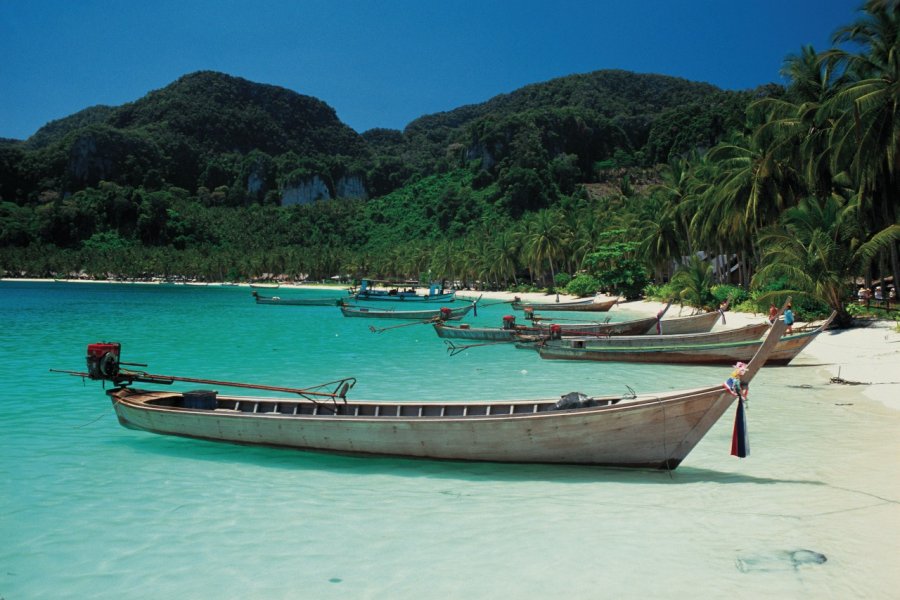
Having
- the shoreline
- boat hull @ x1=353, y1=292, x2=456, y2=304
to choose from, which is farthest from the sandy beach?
boat hull @ x1=353, y1=292, x2=456, y2=304

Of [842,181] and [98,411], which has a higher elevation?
[842,181]

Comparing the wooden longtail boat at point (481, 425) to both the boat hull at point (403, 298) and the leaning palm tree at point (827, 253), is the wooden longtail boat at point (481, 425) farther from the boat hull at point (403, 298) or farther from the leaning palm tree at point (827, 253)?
the boat hull at point (403, 298)

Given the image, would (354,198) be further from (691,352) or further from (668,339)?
(691,352)

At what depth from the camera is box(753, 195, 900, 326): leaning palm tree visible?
24.5 metres

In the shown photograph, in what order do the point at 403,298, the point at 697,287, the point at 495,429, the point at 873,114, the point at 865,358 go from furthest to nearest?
the point at 403,298 → the point at 697,287 → the point at 873,114 → the point at 865,358 → the point at 495,429

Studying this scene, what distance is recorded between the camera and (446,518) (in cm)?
891

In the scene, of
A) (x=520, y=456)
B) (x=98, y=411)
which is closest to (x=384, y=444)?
(x=520, y=456)

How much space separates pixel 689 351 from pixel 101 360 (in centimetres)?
1807

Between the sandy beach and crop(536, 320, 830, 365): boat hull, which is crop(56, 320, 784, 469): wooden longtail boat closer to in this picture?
the sandy beach

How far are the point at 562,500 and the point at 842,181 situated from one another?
30177mm

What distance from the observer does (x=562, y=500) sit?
9.41 meters

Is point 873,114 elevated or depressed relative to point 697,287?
elevated

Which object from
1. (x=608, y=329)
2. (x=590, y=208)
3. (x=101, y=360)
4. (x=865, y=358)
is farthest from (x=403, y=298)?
(x=101, y=360)

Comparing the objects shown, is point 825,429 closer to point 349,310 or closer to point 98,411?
point 98,411
